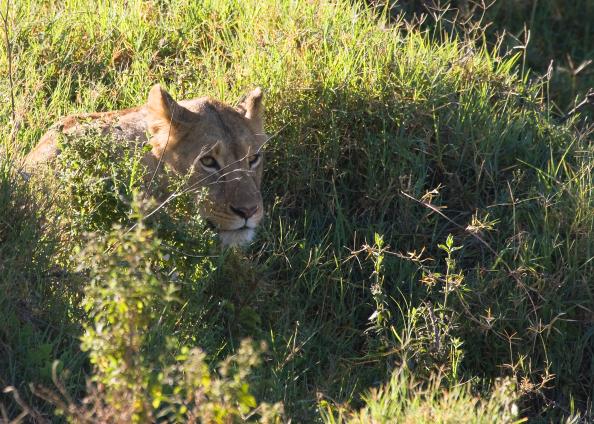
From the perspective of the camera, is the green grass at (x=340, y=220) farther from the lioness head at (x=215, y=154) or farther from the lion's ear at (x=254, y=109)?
the lioness head at (x=215, y=154)

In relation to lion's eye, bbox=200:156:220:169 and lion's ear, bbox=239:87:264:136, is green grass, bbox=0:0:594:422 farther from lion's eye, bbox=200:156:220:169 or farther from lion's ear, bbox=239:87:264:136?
lion's eye, bbox=200:156:220:169

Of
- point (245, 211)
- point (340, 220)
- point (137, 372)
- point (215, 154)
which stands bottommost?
point (340, 220)

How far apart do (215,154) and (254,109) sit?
476 millimetres

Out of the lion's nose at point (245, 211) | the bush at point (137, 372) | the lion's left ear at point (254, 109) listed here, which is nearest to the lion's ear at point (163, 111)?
the lion's left ear at point (254, 109)

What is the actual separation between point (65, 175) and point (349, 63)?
7.33 feet

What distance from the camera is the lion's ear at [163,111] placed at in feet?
19.5

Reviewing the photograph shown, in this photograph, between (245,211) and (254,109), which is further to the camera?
(254,109)

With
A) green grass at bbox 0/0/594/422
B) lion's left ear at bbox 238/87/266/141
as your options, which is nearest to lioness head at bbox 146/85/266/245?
lion's left ear at bbox 238/87/266/141

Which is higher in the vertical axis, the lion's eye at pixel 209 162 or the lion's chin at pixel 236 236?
the lion's eye at pixel 209 162

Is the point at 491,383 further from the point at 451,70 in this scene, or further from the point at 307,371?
the point at 451,70

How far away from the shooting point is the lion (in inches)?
230

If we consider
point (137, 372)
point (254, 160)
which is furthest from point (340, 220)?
point (137, 372)

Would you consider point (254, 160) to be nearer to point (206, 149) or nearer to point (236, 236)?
point (206, 149)

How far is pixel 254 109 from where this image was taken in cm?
629
